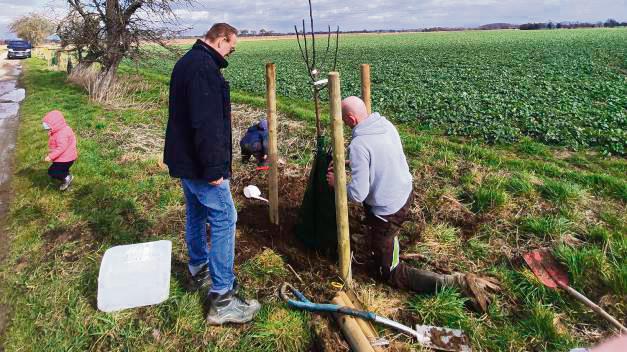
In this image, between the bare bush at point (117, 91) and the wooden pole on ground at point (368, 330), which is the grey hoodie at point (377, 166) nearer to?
the wooden pole on ground at point (368, 330)

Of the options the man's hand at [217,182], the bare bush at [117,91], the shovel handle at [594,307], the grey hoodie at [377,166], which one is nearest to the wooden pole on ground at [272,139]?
the grey hoodie at [377,166]

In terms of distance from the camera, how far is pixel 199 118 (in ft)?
8.25

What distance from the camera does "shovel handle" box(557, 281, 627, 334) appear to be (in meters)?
2.70

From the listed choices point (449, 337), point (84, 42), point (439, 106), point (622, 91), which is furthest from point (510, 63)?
point (449, 337)

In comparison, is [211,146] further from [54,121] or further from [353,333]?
[54,121]

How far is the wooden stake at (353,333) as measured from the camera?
258 cm

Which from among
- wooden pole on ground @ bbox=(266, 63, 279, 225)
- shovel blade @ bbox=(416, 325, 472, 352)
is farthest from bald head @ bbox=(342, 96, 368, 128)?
shovel blade @ bbox=(416, 325, 472, 352)

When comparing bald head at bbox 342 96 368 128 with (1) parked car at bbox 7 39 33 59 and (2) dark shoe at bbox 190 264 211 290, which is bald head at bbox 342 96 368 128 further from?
(1) parked car at bbox 7 39 33 59

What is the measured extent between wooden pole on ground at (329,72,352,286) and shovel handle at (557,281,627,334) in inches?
69.3

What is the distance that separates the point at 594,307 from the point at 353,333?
183cm

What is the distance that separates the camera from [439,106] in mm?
10492

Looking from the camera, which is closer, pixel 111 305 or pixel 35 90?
pixel 111 305

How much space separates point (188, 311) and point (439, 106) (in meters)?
9.16

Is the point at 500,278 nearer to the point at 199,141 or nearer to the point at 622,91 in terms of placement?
the point at 199,141
